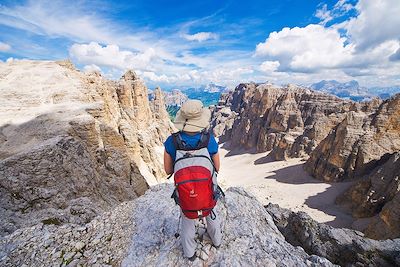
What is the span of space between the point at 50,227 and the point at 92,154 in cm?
701

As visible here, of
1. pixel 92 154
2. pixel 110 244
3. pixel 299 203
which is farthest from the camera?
pixel 299 203

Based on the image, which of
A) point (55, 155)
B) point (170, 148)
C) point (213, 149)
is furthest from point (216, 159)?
point (55, 155)

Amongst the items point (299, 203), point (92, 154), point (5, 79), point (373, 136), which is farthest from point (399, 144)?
point (5, 79)

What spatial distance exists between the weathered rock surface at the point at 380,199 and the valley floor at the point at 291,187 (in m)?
1.87

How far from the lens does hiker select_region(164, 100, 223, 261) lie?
4086mm

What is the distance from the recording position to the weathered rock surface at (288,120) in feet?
174

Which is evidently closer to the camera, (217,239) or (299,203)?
(217,239)

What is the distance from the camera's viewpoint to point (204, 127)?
4.47 metres

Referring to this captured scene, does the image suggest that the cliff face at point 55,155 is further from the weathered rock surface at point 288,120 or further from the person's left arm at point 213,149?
Answer: the weathered rock surface at point 288,120

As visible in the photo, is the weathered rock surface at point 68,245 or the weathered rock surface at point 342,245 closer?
the weathered rock surface at point 68,245

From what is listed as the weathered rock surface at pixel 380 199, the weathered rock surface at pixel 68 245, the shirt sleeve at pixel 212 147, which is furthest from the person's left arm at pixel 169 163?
the weathered rock surface at pixel 380 199

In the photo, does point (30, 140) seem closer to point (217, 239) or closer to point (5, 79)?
point (217, 239)

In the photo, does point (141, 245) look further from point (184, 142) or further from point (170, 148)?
point (184, 142)

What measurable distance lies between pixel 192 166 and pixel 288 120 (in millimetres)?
68905
